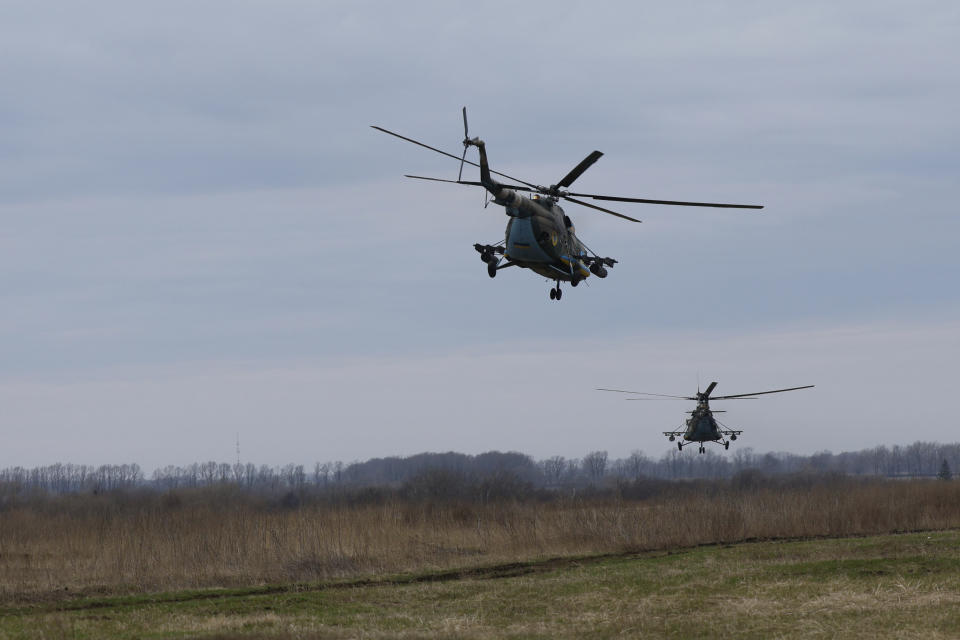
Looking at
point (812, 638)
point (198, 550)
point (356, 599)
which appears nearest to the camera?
point (812, 638)

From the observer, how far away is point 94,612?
888 inches

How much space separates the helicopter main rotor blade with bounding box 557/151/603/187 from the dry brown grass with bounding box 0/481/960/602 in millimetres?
11151

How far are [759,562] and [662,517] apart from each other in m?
9.13

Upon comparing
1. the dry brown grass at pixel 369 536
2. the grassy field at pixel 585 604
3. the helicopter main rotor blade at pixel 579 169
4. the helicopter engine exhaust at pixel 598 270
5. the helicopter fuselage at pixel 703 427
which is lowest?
the grassy field at pixel 585 604

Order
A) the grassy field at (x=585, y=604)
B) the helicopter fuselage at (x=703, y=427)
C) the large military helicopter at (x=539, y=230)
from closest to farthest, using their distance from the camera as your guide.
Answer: the grassy field at (x=585, y=604) < the large military helicopter at (x=539, y=230) < the helicopter fuselage at (x=703, y=427)

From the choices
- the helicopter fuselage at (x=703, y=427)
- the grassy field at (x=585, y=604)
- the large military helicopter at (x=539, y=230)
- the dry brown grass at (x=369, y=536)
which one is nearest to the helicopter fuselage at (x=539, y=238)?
the large military helicopter at (x=539, y=230)

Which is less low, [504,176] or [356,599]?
[504,176]

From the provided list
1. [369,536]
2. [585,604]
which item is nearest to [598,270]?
[585,604]

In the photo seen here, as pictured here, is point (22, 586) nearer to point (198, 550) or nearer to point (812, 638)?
point (198, 550)

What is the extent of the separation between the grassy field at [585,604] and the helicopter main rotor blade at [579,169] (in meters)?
9.71

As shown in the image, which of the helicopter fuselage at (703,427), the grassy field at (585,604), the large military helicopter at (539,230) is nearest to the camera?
the grassy field at (585,604)

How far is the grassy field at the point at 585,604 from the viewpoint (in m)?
18.8

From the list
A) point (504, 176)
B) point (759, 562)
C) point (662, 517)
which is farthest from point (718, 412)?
point (504, 176)

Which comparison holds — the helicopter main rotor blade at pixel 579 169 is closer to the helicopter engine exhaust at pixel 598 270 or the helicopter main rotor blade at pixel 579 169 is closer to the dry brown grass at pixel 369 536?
the helicopter engine exhaust at pixel 598 270
